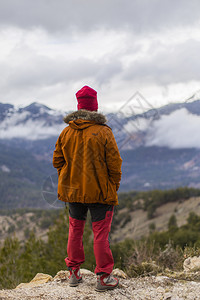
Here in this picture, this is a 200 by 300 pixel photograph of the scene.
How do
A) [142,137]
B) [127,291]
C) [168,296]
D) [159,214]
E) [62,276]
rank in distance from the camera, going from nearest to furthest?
[168,296]
[127,291]
[62,276]
[142,137]
[159,214]

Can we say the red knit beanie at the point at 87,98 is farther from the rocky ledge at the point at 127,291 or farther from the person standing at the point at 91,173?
the rocky ledge at the point at 127,291

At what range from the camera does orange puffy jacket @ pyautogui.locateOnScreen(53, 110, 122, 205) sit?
374cm

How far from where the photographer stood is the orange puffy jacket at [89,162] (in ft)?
12.3

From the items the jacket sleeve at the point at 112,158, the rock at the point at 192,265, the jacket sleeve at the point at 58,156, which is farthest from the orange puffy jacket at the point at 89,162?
the rock at the point at 192,265

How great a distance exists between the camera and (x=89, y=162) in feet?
12.4

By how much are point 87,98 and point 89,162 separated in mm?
876

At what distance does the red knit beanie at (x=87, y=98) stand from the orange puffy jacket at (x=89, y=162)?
5.8 inches

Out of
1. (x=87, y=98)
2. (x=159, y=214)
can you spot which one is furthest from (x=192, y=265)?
(x=159, y=214)

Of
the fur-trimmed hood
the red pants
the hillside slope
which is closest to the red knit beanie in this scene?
the fur-trimmed hood

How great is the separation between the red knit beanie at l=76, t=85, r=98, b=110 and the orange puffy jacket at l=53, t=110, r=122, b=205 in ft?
0.49

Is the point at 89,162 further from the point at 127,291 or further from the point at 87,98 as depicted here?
the point at 127,291

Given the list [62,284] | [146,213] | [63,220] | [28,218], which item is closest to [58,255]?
[63,220]

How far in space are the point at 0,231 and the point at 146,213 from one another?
32.5m

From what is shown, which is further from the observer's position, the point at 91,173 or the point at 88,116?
the point at 88,116
